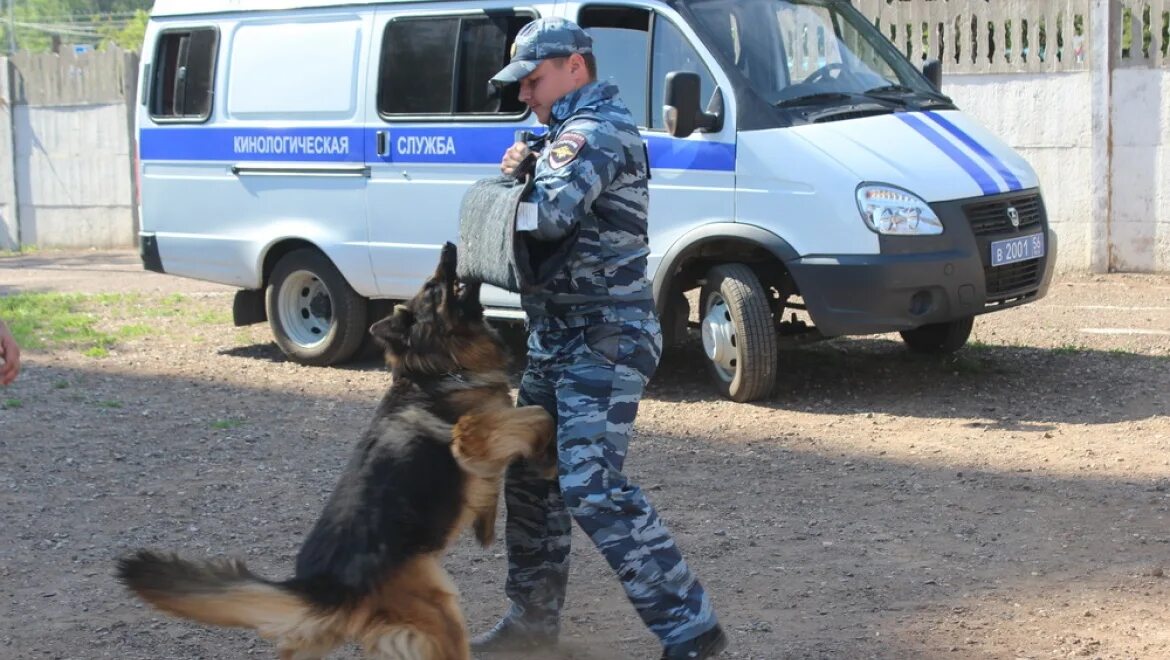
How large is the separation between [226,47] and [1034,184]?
539cm

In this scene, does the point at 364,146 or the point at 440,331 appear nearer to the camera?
the point at 440,331

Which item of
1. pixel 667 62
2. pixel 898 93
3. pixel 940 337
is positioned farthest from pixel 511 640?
pixel 940 337

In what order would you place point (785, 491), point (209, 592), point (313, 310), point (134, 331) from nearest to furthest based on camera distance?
point (209, 592) → point (785, 491) → point (313, 310) → point (134, 331)

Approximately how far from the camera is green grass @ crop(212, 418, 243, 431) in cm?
757

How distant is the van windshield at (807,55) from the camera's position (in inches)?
298

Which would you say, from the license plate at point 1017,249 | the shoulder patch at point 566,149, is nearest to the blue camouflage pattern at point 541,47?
the shoulder patch at point 566,149

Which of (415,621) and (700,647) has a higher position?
(415,621)

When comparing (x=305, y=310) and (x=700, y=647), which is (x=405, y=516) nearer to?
(x=700, y=647)

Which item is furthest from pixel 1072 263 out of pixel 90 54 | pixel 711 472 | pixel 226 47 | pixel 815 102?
pixel 90 54

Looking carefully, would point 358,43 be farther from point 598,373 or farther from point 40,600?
point 598,373

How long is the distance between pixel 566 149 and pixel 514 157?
33 cm

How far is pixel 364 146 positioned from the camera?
8.59m

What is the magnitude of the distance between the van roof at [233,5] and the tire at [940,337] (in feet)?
13.2

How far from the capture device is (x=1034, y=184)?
7664mm
